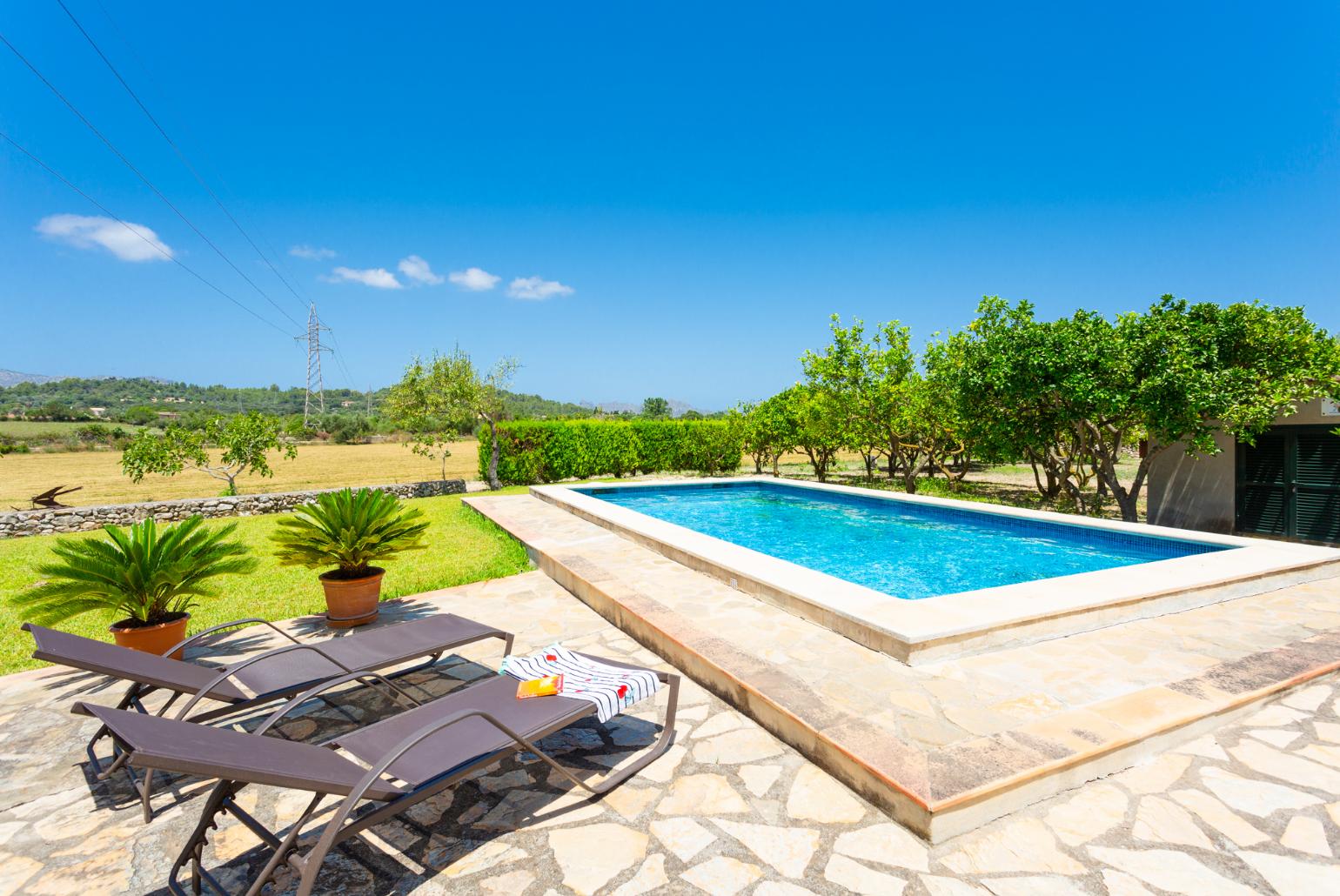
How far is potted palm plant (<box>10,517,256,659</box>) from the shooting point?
4555 mm

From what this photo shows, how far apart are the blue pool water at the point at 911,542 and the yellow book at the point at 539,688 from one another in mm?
5281

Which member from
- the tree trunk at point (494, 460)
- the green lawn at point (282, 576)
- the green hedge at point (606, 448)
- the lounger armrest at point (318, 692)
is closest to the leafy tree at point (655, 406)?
the green hedge at point (606, 448)

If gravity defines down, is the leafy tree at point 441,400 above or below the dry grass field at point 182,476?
above

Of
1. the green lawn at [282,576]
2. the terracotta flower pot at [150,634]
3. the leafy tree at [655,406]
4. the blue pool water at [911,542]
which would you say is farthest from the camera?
the leafy tree at [655,406]

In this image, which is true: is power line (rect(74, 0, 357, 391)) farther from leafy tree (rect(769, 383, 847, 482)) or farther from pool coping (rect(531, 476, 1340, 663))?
leafy tree (rect(769, 383, 847, 482))

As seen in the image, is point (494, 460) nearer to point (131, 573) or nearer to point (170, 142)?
point (131, 573)

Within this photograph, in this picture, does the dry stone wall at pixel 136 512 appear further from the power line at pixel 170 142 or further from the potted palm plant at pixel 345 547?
the power line at pixel 170 142

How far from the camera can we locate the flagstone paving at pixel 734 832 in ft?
8.03

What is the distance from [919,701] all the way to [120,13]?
22.1 meters

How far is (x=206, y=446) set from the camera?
14195mm

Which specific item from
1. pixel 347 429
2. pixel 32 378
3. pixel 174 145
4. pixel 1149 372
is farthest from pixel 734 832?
pixel 32 378

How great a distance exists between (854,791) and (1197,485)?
12.2 meters

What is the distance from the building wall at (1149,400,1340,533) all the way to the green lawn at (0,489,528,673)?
12.1m

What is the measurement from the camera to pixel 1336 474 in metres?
9.41
